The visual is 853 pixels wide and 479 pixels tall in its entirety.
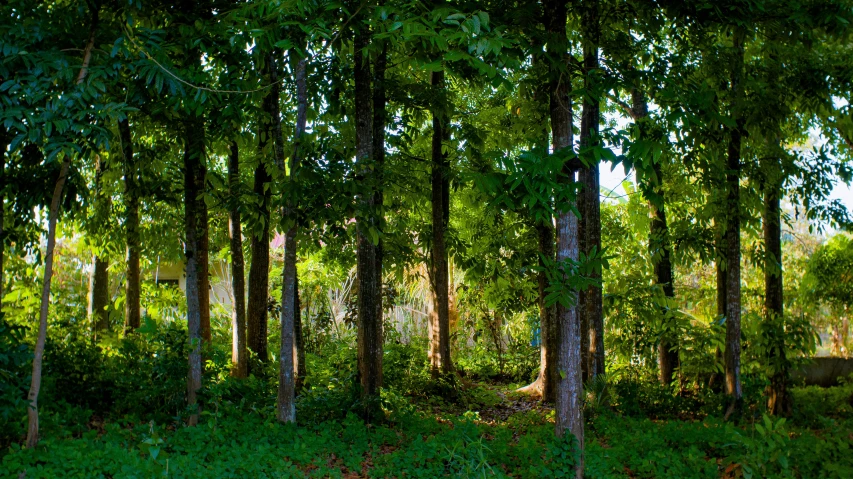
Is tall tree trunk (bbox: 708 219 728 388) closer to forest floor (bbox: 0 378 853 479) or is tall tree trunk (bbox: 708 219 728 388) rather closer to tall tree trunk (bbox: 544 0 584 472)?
forest floor (bbox: 0 378 853 479)

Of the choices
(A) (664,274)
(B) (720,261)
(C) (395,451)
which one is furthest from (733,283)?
(C) (395,451)

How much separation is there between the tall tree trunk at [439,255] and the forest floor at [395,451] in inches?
149

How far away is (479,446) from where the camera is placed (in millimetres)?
6234

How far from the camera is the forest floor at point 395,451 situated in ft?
18.1

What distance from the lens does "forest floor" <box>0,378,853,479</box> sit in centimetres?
551

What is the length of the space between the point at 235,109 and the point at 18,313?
4201mm

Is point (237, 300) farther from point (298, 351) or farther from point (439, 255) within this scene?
point (439, 255)

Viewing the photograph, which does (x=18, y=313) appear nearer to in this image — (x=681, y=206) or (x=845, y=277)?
(x=681, y=206)

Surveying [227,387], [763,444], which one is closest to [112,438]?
[227,387]

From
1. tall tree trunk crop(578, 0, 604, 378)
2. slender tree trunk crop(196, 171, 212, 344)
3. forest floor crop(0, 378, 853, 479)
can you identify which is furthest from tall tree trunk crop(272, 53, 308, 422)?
tall tree trunk crop(578, 0, 604, 378)

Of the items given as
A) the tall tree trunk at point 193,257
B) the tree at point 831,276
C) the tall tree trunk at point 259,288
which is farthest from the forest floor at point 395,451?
the tree at point 831,276

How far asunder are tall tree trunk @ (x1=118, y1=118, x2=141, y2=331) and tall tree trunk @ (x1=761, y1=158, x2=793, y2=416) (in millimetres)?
8937

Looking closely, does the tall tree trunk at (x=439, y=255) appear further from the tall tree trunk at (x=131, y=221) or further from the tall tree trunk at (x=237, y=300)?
the tall tree trunk at (x=131, y=221)

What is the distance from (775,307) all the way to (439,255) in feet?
18.3
